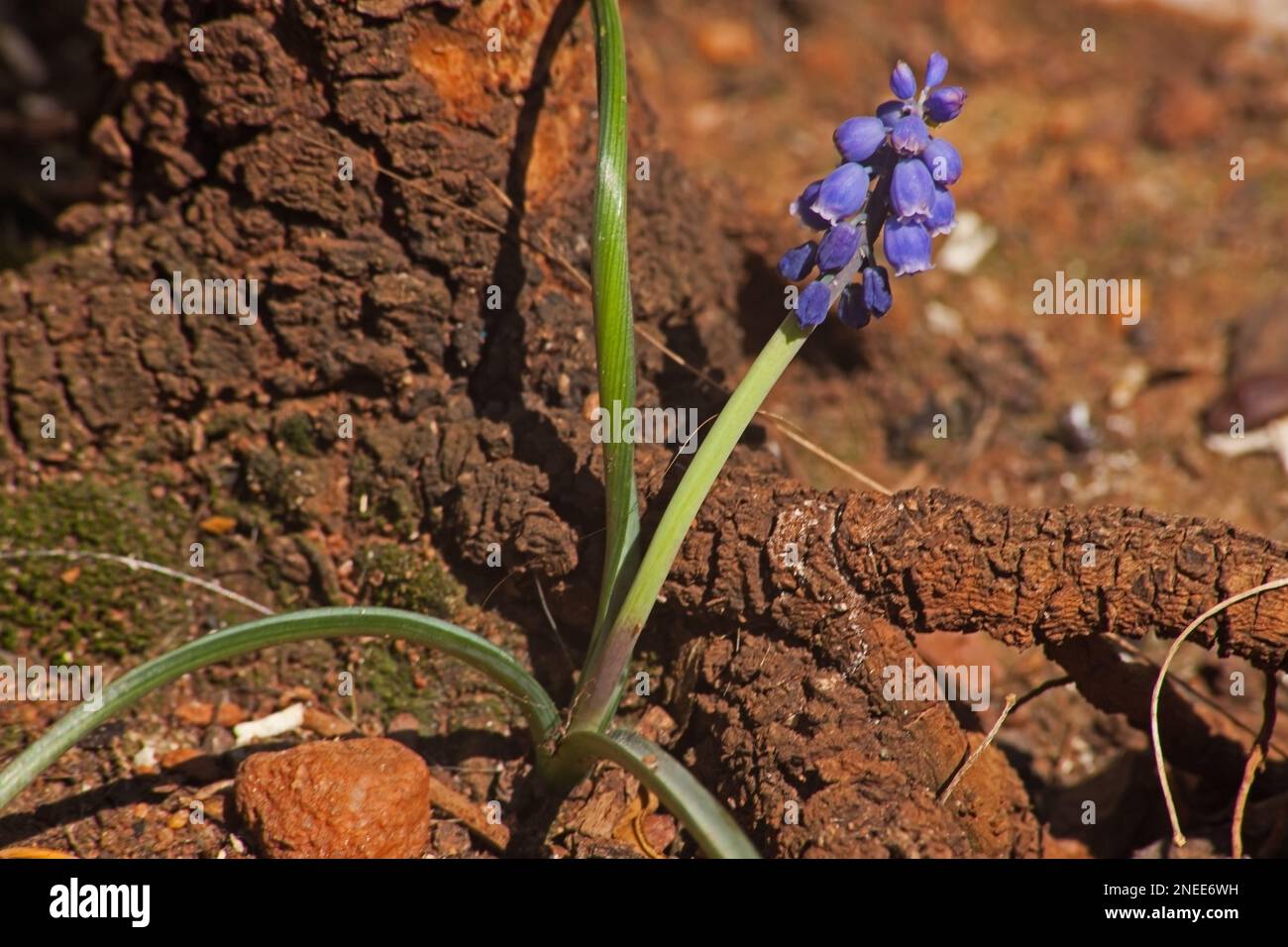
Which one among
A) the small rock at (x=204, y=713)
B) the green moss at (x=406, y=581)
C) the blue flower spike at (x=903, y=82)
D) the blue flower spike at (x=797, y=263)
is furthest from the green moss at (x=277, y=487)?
the blue flower spike at (x=903, y=82)

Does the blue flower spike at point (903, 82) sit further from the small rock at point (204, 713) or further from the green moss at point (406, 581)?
the small rock at point (204, 713)

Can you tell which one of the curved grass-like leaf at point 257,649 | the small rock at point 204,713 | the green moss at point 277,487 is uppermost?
the green moss at point 277,487

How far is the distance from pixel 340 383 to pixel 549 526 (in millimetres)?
695

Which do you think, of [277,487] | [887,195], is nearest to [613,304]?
[887,195]

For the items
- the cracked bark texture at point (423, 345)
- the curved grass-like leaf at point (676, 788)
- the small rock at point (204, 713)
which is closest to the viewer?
the curved grass-like leaf at point (676, 788)

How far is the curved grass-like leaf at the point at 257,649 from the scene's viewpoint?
6.57 feet

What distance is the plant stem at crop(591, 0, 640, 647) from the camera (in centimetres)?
222

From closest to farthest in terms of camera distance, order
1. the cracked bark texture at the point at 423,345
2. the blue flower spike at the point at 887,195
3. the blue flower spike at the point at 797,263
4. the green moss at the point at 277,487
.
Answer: the blue flower spike at the point at 887,195
the blue flower spike at the point at 797,263
the cracked bark texture at the point at 423,345
the green moss at the point at 277,487

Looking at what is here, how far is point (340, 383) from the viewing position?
2859 mm

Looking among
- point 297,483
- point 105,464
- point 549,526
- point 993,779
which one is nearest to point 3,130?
point 105,464

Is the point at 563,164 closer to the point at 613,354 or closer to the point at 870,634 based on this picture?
the point at 613,354

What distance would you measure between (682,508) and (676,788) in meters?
0.50

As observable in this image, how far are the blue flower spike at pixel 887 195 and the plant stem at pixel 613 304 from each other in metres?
0.35

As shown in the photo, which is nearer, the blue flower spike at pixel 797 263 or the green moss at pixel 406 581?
the blue flower spike at pixel 797 263
